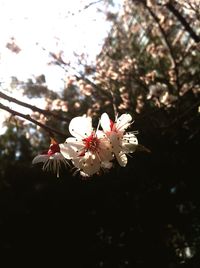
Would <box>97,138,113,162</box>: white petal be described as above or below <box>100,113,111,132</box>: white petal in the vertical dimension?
below

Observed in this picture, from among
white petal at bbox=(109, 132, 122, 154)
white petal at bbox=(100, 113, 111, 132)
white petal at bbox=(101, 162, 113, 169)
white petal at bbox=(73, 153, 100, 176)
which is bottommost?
A: white petal at bbox=(101, 162, 113, 169)

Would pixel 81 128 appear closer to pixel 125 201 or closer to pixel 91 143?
pixel 91 143

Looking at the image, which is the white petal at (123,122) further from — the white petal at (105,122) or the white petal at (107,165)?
the white petal at (107,165)

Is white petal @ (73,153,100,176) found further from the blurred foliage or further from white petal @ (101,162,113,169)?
the blurred foliage

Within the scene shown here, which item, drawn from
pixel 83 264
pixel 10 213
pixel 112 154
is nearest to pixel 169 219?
pixel 83 264

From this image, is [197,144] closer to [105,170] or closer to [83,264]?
[83,264]

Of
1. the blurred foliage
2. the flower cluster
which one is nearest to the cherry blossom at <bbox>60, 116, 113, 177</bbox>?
the flower cluster

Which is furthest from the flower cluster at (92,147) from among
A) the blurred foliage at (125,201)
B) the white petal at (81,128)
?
the blurred foliage at (125,201)

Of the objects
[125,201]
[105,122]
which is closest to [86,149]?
[105,122]
